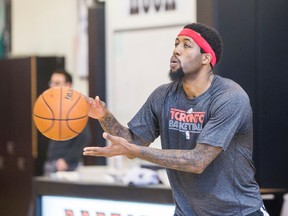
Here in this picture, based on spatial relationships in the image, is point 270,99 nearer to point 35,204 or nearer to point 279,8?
point 279,8

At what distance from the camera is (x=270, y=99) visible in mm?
5430

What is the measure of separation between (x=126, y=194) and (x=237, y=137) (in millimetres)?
1661

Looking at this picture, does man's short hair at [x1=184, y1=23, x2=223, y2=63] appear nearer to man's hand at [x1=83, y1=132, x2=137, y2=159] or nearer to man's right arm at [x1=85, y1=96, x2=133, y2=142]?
man's right arm at [x1=85, y1=96, x2=133, y2=142]

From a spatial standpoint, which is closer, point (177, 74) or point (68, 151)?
point (177, 74)

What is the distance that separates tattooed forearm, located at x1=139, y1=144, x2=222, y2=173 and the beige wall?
18.2ft

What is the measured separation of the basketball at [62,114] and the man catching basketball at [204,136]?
42 cm

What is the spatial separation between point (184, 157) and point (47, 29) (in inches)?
262

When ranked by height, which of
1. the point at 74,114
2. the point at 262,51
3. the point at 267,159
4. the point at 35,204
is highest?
the point at 262,51

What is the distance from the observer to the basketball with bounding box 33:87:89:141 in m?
4.53

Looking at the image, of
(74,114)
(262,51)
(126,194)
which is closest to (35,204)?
(126,194)

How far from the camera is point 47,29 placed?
10273 millimetres

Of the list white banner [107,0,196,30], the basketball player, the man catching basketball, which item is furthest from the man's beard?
the basketball player

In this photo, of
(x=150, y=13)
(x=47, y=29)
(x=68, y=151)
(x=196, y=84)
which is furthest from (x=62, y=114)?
(x=47, y=29)

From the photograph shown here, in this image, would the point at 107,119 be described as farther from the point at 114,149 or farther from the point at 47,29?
the point at 47,29
